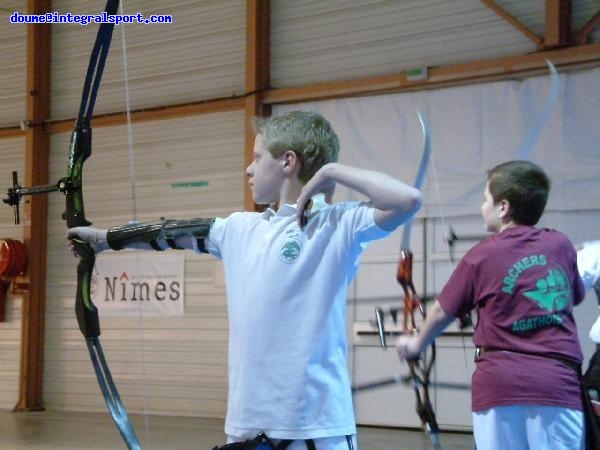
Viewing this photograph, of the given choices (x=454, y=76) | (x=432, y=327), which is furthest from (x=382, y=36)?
(x=432, y=327)

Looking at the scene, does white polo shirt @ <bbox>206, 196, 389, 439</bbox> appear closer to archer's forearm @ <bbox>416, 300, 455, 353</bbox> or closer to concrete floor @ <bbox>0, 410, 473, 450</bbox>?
archer's forearm @ <bbox>416, 300, 455, 353</bbox>

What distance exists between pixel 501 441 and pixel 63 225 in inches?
315

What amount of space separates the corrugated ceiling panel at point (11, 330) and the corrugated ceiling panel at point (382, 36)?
352 centimetres

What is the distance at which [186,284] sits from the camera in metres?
8.65

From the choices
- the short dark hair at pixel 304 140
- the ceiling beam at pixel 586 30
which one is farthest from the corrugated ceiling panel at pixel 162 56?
the short dark hair at pixel 304 140

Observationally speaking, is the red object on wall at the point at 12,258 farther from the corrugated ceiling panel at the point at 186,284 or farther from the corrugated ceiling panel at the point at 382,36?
the corrugated ceiling panel at the point at 382,36

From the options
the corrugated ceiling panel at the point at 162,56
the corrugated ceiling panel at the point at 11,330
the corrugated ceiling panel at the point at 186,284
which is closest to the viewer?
the corrugated ceiling panel at the point at 186,284

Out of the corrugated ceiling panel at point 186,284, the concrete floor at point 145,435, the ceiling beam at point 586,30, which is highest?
the ceiling beam at point 586,30

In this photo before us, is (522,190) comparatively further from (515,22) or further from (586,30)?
(515,22)

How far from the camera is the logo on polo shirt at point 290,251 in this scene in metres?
1.80

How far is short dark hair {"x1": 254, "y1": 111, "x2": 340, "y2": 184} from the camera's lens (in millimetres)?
1909

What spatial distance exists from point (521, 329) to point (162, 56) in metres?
7.37

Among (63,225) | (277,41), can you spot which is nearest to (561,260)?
(277,41)

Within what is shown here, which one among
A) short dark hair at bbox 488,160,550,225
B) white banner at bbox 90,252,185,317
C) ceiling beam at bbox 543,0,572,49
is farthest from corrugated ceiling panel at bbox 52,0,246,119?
short dark hair at bbox 488,160,550,225
